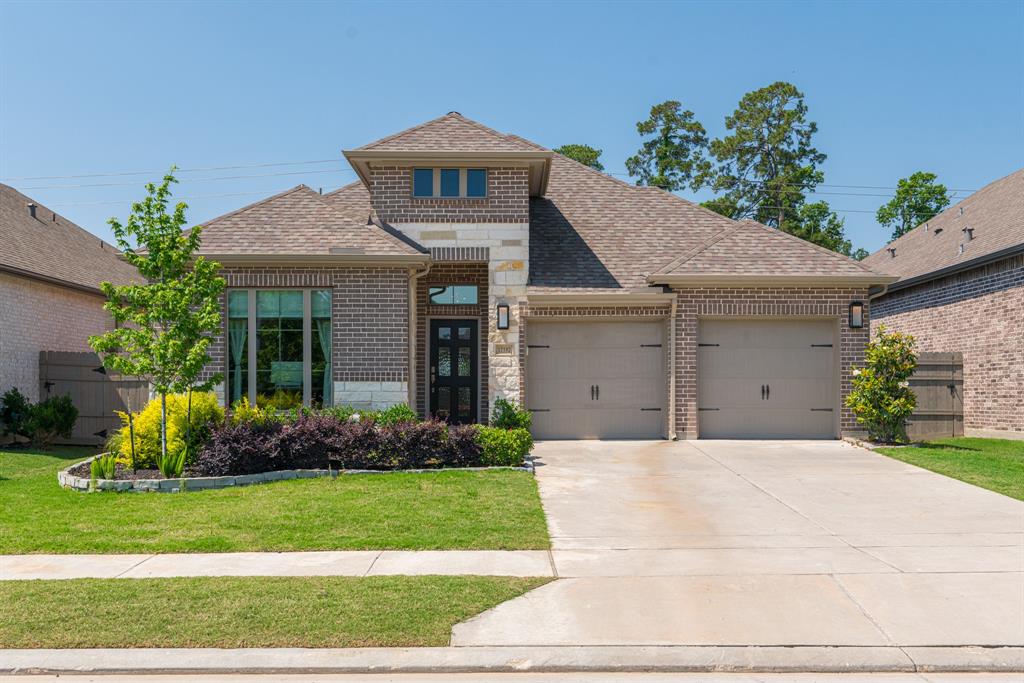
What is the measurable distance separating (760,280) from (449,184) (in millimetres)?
6568

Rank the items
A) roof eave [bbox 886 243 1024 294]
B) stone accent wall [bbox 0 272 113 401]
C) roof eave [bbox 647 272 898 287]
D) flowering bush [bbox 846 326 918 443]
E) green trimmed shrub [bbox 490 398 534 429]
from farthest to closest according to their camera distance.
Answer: stone accent wall [bbox 0 272 113 401] → roof eave [bbox 886 243 1024 294] → roof eave [bbox 647 272 898 287] → green trimmed shrub [bbox 490 398 534 429] → flowering bush [bbox 846 326 918 443]

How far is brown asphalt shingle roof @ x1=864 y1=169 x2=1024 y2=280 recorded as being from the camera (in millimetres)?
18469

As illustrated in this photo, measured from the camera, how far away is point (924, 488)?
10.7m

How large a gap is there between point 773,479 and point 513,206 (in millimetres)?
7677

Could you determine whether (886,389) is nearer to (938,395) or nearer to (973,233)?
(938,395)

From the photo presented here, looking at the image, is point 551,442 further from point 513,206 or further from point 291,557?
Answer: point 291,557

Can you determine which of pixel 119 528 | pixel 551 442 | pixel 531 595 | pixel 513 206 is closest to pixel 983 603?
pixel 531 595

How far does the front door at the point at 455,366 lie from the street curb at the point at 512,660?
476 inches

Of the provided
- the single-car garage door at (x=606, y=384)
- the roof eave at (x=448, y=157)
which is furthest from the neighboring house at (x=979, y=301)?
the roof eave at (x=448, y=157)

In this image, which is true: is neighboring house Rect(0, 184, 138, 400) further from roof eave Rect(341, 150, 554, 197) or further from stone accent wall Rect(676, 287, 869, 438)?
stone accent wall Rect(676, 287, 869, 438)

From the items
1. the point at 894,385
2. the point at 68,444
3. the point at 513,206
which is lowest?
the point at 68,444

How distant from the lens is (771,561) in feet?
23.6

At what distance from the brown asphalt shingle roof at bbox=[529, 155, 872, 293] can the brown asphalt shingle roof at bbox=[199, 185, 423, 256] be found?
343 centimetres

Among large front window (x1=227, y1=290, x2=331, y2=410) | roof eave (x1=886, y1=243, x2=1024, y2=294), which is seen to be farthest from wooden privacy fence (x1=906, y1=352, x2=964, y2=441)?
large front window (x1=227, y1=290, x2=331, y2=410)
